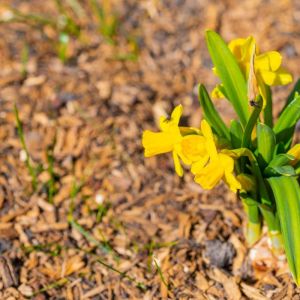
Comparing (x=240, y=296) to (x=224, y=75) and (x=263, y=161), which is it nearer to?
(x=263, y=161)

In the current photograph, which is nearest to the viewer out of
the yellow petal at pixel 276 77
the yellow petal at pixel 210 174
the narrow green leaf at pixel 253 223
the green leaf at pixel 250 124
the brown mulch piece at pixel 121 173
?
the yellow petal at pixel 210 174

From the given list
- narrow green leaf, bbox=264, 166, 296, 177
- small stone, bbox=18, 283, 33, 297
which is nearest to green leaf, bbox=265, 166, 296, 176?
narrow green leaf, bbox=264, 166, 296, 177

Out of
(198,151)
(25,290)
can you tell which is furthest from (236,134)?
(25,290)

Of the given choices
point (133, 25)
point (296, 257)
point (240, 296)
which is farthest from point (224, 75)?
point (133, 25)

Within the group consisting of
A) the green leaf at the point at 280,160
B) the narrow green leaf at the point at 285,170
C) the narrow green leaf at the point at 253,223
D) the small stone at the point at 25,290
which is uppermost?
the green leaf at the point at 280,160

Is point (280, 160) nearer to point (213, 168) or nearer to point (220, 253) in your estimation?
point (213, 168)

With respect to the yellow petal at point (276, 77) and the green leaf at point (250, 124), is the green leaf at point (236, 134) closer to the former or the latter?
the green leaf at point (250, 124)

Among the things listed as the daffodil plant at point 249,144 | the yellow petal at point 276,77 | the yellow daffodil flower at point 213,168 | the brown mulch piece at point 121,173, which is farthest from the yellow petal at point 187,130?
the brown mulch piece at point 121,173
